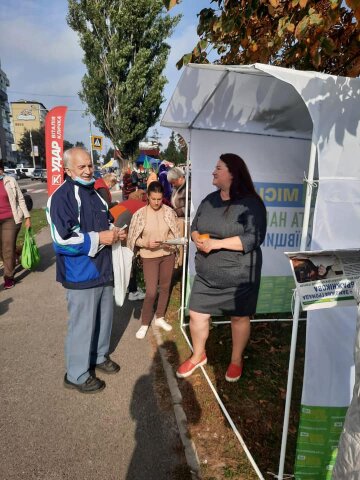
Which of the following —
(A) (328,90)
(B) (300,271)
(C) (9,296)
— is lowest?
(C) (9,296)

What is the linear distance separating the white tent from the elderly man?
1.27 meters

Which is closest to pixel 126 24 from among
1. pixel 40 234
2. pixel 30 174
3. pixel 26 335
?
pixel 40 234

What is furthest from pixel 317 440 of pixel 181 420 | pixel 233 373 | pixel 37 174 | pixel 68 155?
pixel 37 174

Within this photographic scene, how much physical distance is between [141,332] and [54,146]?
3359 mm

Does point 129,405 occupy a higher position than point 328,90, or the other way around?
point 328,90

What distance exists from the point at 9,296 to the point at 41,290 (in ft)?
1.65

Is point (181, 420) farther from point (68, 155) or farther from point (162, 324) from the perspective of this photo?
point (68, 155)

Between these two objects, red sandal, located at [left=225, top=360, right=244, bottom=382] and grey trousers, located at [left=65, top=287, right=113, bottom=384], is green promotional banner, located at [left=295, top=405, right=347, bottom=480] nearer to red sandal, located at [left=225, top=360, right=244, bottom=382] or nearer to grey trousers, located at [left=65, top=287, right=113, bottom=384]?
red sandal, located at [left=225, top=360, right=244, bottom=382]

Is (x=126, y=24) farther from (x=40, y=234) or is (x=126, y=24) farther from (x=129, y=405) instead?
(x=129, y=405)

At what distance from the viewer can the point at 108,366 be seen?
10.5 feet

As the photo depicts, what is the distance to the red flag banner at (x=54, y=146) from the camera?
5098mm

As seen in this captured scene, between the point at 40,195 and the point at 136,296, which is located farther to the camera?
the point at 40,195

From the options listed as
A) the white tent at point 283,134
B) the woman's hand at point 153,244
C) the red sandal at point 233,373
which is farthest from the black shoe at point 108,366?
the white tent at point 283,134

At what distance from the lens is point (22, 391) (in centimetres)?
292
